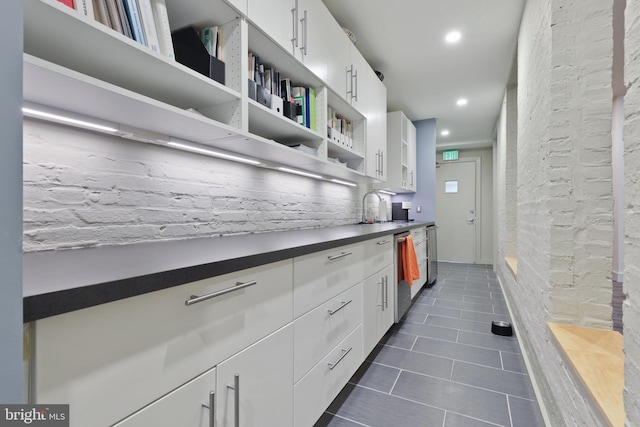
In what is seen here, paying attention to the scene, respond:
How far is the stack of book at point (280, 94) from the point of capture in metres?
1.53

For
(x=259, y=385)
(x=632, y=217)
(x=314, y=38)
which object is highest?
(x=314, y=38)

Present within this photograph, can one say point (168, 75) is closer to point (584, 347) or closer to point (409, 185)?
point (584, 347)

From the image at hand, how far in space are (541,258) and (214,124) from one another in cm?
174

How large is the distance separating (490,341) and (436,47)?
8.97ft

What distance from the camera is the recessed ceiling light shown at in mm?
2545

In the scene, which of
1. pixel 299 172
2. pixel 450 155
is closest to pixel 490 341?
pixel 299 172

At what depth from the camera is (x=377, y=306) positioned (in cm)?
206

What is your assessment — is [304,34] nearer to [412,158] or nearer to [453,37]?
[453,37]

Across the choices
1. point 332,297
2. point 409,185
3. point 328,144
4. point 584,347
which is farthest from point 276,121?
point 409,185

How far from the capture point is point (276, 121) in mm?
1632

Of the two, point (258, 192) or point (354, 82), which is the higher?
point (354, 82)

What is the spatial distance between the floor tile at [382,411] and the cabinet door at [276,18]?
201 centimetres

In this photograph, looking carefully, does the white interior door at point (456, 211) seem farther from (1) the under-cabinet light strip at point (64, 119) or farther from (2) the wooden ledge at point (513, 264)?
(1) the under-cabinet light strip at point (64, 119)

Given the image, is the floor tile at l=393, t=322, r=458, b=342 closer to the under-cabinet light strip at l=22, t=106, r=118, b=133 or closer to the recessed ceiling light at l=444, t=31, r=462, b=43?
the under-cabinet light strip at l=22, t=106, r=118, b=133
